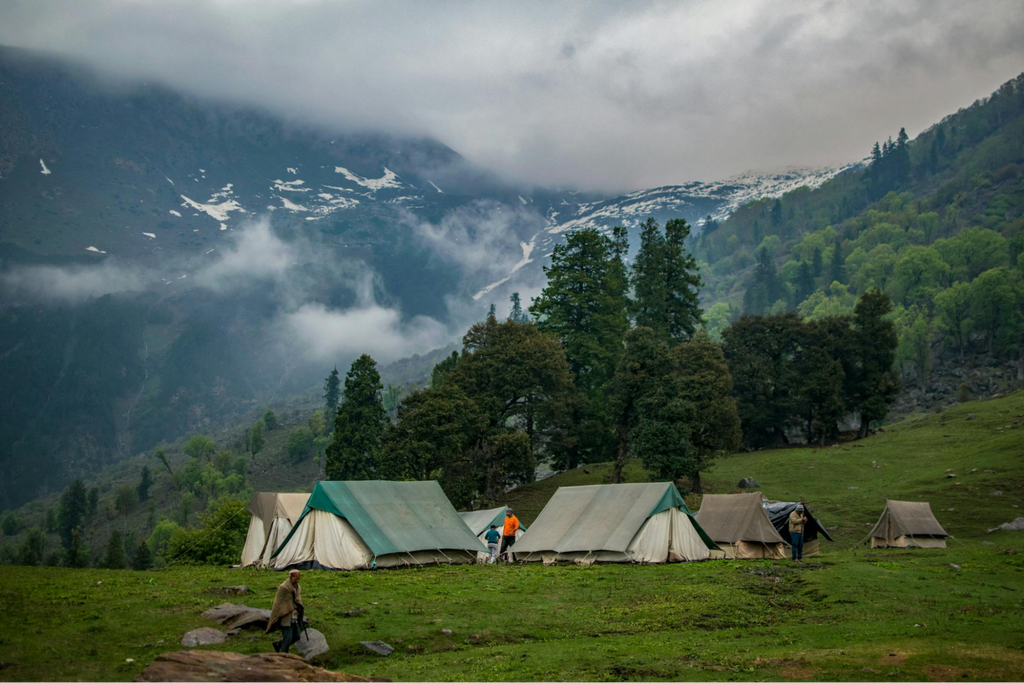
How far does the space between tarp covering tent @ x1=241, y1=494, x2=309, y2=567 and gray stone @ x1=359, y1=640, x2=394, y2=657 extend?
17.7 meters

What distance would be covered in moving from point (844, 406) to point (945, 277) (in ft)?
359

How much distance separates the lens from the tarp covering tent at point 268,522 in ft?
113

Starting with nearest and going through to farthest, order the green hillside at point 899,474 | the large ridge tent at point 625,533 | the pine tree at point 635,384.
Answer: the large ridge tent at point 625,533 < the green hillside at point 899,474 < the pine tree at point 635,384

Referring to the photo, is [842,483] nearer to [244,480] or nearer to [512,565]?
[512,565]

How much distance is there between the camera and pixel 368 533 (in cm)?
3169

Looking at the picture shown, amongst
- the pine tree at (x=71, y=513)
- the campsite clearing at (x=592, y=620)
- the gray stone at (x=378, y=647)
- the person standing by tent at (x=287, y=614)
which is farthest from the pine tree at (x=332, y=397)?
the person standing by tent at (x=287, y=614)

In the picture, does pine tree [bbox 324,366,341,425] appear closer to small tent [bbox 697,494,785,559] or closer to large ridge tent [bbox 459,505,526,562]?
large ridge tent [bbox 459,505,526,562]

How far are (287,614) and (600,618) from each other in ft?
28.8

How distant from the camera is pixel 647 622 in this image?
19719mm

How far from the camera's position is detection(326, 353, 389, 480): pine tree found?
68.2 metres

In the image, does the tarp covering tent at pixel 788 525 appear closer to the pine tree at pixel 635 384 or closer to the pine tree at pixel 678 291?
the pine tree at pixel 635 384

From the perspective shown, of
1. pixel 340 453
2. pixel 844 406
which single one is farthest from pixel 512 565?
pixel 844 406

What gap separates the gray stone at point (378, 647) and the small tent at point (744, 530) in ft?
69.1

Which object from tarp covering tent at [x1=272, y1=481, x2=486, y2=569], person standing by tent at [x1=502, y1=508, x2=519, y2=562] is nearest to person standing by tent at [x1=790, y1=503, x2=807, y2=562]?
person standing by tent at [x1=502, y1=508, x2=519, y2=562]
